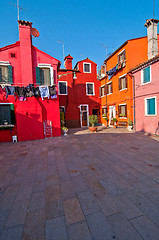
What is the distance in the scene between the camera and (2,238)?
1753 millimetres

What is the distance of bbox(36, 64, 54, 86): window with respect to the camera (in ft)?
30.0

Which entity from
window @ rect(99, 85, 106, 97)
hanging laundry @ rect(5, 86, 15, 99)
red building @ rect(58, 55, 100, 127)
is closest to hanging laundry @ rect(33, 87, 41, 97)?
hanging laundry @ rect(5, 86, 15, 99)

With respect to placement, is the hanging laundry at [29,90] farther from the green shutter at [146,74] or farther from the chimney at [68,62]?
the green shutter at [146,74]

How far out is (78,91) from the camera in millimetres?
15656

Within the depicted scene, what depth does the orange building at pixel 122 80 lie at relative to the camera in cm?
1155

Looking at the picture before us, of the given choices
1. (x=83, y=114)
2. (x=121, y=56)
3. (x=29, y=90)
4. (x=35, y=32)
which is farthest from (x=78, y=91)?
(x=29, y=90)

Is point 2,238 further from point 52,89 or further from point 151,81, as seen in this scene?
point 151,81

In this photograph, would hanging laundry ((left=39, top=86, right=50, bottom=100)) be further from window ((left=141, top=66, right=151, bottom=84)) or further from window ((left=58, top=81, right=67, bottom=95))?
window ((left=141, top=66, right=151, bottom=84))

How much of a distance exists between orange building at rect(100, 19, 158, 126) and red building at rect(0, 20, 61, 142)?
26.0ft

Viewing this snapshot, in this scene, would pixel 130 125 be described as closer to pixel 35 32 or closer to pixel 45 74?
pixel 45 74

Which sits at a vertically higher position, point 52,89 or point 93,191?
point 52,89

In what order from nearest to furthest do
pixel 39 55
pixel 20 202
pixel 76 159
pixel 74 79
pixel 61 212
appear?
pixel 61 212, pixel 20 202, pixel 76 159, pixel 39 55, pixel 74 79

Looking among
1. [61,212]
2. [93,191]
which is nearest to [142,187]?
[93,191]

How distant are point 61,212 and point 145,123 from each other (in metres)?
10.3
